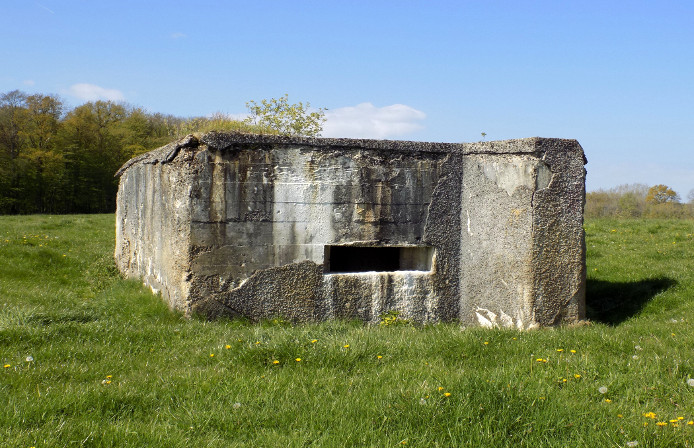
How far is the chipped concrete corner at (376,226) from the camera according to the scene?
Answer: 6.13 m

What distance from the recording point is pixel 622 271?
9.10 metres

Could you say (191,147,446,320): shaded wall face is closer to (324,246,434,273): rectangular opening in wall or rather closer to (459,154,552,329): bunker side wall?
(459,154,552,329): bunker side wall

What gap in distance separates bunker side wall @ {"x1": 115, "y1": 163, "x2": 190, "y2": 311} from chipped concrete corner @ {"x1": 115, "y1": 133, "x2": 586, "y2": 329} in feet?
0.14

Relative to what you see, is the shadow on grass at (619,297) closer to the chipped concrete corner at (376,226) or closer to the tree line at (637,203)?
the chipped concrete corner at (376,226)

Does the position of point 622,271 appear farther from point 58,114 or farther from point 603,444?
point 58,114

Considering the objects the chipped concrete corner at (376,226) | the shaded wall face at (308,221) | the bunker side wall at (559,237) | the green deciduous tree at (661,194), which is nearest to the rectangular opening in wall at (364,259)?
the chipped concrete corner at (376,226)

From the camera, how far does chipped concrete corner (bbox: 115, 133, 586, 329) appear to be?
6133mm

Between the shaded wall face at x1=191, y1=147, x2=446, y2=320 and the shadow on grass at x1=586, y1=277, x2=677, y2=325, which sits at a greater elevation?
the shaded wall face at x1=191, y1=147, x2=446, y2=320

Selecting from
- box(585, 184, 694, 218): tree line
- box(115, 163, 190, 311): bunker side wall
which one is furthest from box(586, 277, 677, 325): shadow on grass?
box(585, 184, 694, 218): tree line

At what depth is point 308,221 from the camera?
6355 millimetres

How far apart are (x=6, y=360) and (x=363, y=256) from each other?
169 inches

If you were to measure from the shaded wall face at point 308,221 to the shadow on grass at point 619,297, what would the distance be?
237 cm

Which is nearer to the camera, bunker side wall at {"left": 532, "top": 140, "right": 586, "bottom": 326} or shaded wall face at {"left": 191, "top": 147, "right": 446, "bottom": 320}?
bunker side wall at {"left": 532, "top": 140, "right": 586, "bottom": 326}

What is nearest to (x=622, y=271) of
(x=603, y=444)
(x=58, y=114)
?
(x=603, y=444)
